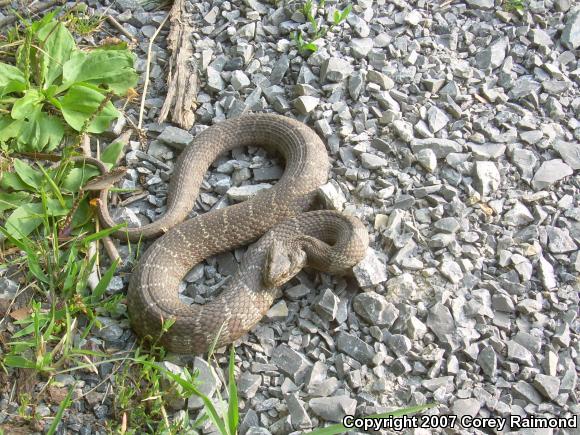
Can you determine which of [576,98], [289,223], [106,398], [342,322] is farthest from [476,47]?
[106,398]

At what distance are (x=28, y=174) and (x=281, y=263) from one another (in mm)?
2530

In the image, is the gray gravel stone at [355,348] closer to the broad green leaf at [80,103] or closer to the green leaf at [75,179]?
the green leaf at [75,179]

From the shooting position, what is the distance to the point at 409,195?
6094 millimetres

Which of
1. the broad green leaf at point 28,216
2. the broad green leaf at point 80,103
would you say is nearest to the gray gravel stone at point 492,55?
the broad green leaf at point 80,103

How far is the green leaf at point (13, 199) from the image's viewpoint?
594 cm

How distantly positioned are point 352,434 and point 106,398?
188 centimetres

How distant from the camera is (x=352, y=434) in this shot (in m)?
4.66

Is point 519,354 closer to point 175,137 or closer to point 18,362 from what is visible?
point 18,362

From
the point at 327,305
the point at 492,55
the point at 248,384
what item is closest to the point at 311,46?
the point at 492,55

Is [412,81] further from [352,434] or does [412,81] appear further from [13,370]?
[13,370]

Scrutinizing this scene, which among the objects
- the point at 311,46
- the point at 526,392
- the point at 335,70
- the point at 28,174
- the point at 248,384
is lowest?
the point at 248,384

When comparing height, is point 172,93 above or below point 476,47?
below

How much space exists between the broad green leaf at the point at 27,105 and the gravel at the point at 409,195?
961 mm

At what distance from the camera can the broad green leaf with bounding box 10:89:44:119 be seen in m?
6.21
